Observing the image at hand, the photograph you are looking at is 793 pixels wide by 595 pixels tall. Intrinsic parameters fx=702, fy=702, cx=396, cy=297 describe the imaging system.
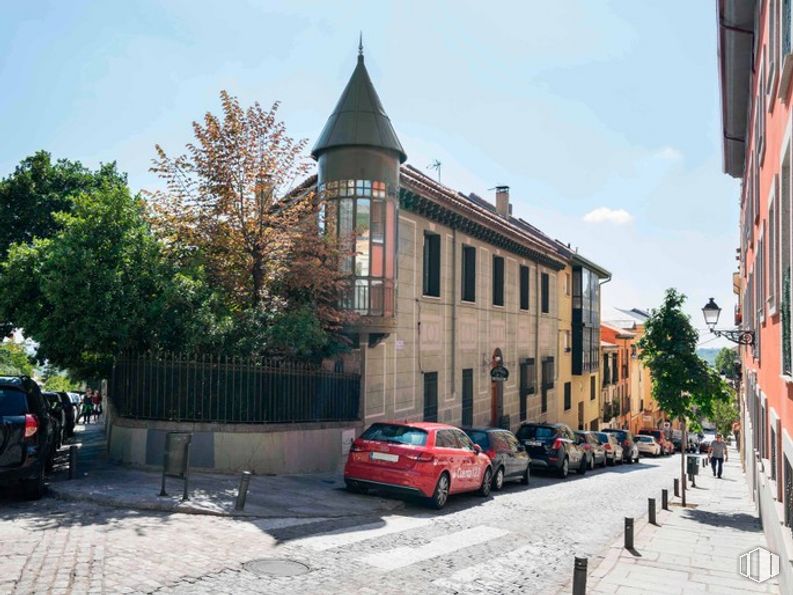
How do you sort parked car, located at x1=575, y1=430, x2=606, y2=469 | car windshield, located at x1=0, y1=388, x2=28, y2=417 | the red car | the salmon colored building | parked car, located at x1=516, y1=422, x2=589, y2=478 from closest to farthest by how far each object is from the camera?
the salmon colored building → car windshield, located at x1=0, y1=388, x2=28, y2=417 → the red car → parked car, located at x1=516, y1=422, x2=589, y2=478 → parked car, located at x1=575, y1=430, x2=606, y2=469

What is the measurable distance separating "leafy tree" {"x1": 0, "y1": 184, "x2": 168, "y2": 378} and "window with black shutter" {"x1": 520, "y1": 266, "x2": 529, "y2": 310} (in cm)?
1887

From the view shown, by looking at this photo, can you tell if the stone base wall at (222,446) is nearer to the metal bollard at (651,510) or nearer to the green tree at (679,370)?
the metal bollard at (651,510)

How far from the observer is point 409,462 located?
11.9m

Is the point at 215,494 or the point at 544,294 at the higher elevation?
the point at 544,294

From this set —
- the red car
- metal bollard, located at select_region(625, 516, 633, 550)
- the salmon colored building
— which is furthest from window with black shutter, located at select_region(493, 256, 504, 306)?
metal bollard, located at select_region(625, 516, 633, 550)

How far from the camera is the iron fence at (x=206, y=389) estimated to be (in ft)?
43.8

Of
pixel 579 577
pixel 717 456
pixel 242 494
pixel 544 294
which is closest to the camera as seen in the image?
pixel 579 577

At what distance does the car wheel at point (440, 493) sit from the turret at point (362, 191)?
537 cm

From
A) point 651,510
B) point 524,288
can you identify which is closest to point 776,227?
point 651,510

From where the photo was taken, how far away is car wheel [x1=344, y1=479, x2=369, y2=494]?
12.6m

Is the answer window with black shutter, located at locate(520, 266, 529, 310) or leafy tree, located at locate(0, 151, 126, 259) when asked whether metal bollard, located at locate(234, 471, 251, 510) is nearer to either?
leafy tree, located at locate(0, 151, 126, 259)

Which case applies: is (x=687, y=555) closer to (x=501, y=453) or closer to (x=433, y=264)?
(x=501, y=453)

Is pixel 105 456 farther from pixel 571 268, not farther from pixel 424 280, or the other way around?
pixel 571 268

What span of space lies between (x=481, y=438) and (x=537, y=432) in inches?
203
